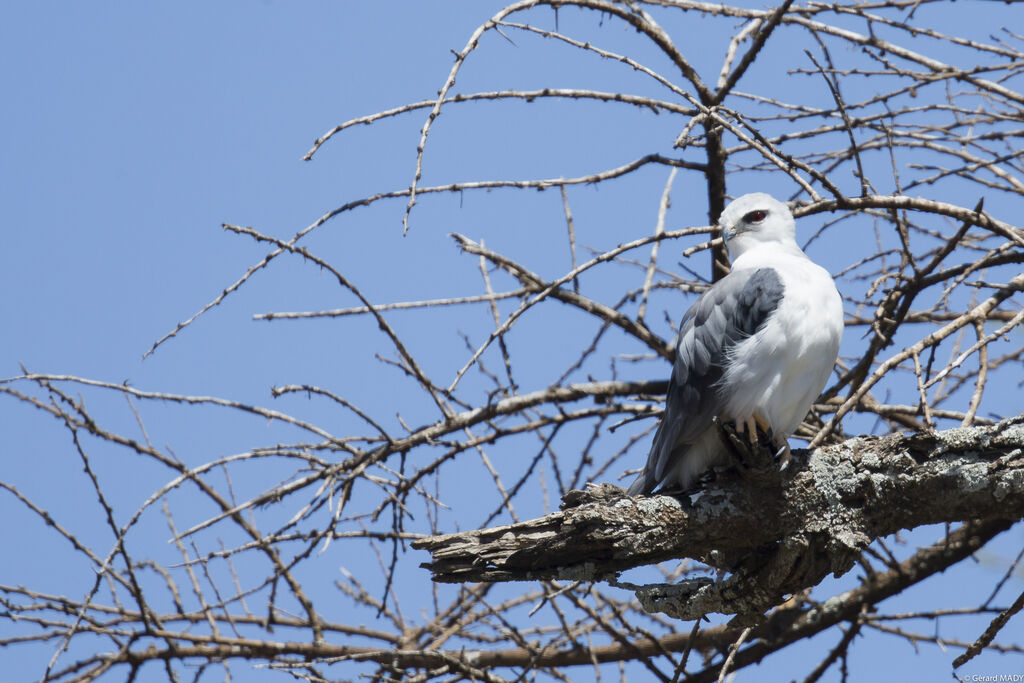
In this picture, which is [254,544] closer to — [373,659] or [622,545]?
[373,659]

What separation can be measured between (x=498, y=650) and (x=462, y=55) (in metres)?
3.25

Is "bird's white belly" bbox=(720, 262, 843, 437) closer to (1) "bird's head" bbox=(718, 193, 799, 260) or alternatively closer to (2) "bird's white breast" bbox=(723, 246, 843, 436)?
(2) "bird's white breast" bbox=(723, 246, 843, 436)

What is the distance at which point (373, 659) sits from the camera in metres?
4.87

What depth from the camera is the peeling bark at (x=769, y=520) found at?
11.2 feet

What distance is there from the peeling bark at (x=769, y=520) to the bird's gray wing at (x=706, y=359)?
0.49 metres

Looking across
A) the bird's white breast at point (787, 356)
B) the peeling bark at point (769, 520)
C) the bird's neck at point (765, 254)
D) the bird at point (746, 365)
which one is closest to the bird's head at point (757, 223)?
the bird's neck at point (765, 254)

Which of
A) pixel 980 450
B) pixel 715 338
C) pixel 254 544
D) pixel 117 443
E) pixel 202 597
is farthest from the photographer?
pixel 202 597

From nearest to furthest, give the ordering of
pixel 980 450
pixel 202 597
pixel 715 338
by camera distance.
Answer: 1. pixel 980 450
2. pixel 715 338
3. pixel 202 597

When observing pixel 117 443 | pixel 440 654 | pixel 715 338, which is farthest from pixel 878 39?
pixel 117 443

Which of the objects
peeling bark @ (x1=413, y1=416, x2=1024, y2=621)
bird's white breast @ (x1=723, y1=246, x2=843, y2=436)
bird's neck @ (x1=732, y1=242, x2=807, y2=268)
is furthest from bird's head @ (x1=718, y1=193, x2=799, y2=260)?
peeling bark @ (x1=413, y1=416, x2=1024, y2=621)

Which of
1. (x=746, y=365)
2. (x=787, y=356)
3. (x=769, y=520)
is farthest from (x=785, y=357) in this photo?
(x=769, y=520)

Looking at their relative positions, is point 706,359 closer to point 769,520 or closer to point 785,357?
point 785,357

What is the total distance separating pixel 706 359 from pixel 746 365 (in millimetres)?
172

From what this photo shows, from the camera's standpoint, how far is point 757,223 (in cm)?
502
